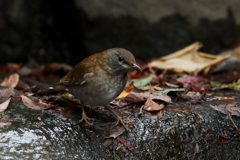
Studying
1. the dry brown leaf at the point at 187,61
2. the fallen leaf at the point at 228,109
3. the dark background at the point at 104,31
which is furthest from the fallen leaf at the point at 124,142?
the dark background at the point at 104,31

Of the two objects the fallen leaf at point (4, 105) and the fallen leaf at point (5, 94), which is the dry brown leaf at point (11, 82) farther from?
the fallen leaf at point (4, 105)

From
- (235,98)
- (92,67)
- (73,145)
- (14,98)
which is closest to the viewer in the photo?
(73,145)

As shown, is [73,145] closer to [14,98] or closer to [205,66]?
[14,98]

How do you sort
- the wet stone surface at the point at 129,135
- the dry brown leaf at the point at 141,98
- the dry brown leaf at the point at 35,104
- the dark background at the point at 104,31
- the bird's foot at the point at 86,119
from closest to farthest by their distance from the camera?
the wet stone surface at the point at 129,135, the bird's foot at the point at 86,119, the dry brown leaf at the point at 35,104, the dry brown leaf at the point at 141,98, the dark background at the point at 104,31

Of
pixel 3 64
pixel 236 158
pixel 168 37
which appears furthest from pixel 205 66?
pixel 3 64

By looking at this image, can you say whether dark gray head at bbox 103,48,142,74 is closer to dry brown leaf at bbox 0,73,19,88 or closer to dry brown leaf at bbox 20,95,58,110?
dry brown leaf at bbox 20,95,58,110

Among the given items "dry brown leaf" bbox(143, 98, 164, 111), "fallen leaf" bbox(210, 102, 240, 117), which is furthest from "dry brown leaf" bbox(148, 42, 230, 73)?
"dry brown leaf" bbox(143, 98, 164, 111)
